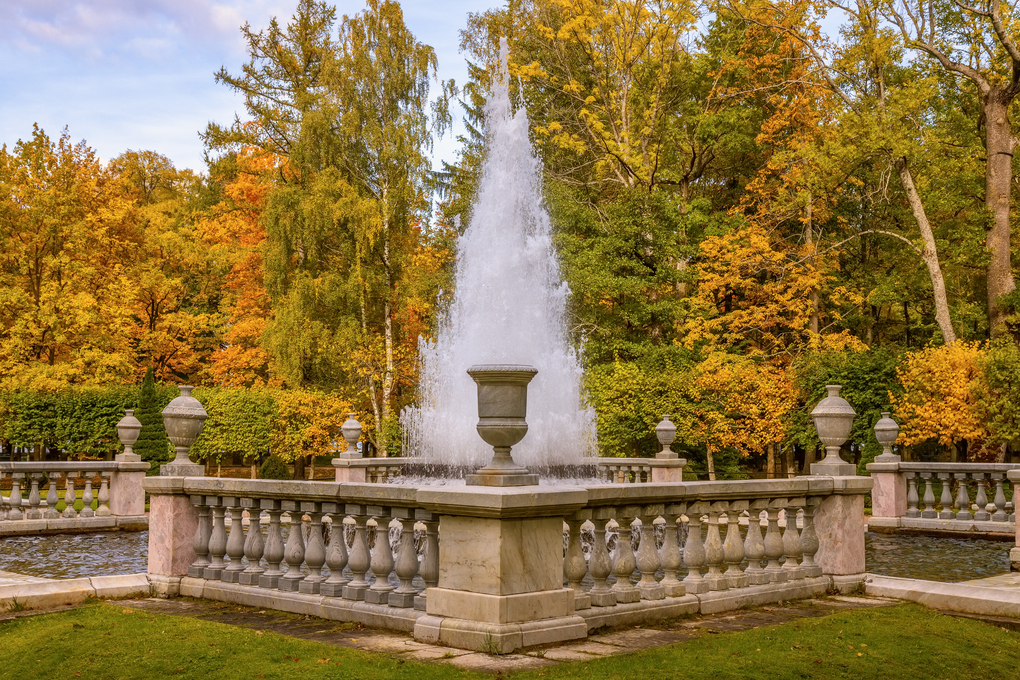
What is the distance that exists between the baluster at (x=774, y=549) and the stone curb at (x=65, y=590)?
5969 millimetres

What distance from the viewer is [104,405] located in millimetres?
31594

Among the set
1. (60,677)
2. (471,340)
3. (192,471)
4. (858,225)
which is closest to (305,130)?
(471,340)

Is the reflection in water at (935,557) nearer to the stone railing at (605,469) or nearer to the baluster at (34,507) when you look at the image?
the stone railing at (605,469)

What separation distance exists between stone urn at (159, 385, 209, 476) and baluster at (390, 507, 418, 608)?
3135mm

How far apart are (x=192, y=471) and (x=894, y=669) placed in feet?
22.1

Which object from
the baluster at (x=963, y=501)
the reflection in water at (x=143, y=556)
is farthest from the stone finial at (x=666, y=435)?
the baluster at (x=963, y=501)

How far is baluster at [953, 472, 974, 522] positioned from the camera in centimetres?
1585

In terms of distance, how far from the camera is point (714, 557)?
8.45 meters

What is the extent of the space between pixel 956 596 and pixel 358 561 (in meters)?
5.31

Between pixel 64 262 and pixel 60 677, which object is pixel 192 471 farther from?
pixel 64 262

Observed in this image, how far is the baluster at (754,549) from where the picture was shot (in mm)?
8711

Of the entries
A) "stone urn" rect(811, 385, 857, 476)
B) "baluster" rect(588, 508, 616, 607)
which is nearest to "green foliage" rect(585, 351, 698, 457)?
"stone urn" rect(811, 385, 857, 476)

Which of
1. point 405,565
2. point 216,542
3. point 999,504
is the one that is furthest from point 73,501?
point 999,504

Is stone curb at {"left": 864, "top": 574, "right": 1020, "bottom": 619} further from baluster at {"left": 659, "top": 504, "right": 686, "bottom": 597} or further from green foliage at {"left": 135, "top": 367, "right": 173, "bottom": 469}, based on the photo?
green foliage at {"left": 135, "top": 367, "right": 173, "bottom": 469}
